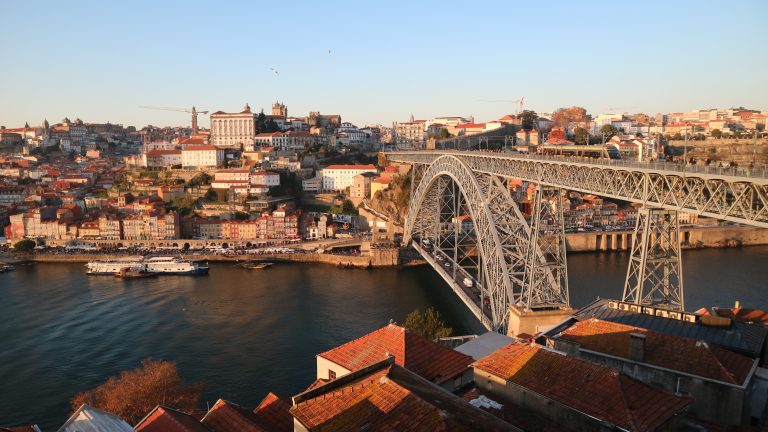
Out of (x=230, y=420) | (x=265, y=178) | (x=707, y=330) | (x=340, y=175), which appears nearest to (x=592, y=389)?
(x=707, y=330)

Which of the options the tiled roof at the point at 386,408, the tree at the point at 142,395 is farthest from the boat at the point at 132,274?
the tiled roof at the point at 386,408

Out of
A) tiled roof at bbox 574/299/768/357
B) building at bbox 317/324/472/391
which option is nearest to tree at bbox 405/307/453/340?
tiled roof at bbox 574/299/768/357

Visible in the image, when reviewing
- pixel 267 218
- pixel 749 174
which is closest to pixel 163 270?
pixel 267 218

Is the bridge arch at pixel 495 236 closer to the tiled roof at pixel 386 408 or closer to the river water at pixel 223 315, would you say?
the river water at pixel 223 315

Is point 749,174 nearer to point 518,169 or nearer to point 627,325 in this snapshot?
point 627,325

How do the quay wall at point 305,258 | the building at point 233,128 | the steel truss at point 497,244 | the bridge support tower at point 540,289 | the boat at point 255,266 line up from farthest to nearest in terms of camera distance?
the building at point 233,128, the quay wall at point 305,258, the boat at point 255,266, the steel truss at point 497,244, the bridge support tower at point 540,289

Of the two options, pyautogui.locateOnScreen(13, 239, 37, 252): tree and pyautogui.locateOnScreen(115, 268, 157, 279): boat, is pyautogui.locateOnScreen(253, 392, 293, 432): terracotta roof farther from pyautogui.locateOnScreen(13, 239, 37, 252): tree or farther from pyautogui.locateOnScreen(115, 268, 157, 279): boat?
pyautogui.locateOnScreen(13, 239, 37, 252): tree

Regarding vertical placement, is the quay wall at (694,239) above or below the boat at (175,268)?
above

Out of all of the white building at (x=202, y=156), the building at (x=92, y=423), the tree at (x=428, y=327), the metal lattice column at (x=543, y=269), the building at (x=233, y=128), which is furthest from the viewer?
the building at (x=233, y=128)
